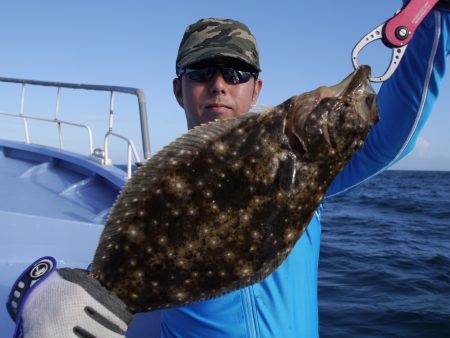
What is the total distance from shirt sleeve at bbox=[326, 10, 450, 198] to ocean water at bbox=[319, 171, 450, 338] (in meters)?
3.80

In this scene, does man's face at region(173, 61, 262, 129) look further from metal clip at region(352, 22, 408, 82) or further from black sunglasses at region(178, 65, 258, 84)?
metal clip at region(352, 22, 408, 82)

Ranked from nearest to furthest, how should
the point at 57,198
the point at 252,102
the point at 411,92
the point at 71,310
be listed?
the point at 71,310 < the point at 411,92 < the point at 252,102 < the point at 57,198

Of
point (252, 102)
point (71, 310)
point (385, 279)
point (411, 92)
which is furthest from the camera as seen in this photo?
point (385, 279)

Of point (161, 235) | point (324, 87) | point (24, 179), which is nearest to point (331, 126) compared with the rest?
point (324, 87)

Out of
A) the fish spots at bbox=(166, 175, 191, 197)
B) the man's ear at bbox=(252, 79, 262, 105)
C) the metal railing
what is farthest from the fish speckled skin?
the metal railing

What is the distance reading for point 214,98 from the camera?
7.93 ft

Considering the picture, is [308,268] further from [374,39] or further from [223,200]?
[374,39]

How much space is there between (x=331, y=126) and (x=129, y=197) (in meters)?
0.88

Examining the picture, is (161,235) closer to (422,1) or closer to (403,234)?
(422,1)

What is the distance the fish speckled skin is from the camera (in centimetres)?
162

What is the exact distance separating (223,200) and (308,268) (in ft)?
3.74

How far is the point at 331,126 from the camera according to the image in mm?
1696

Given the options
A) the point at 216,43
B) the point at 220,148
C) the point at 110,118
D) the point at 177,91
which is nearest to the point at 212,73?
→ the point at 216,43

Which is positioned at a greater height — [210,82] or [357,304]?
[210,82]
